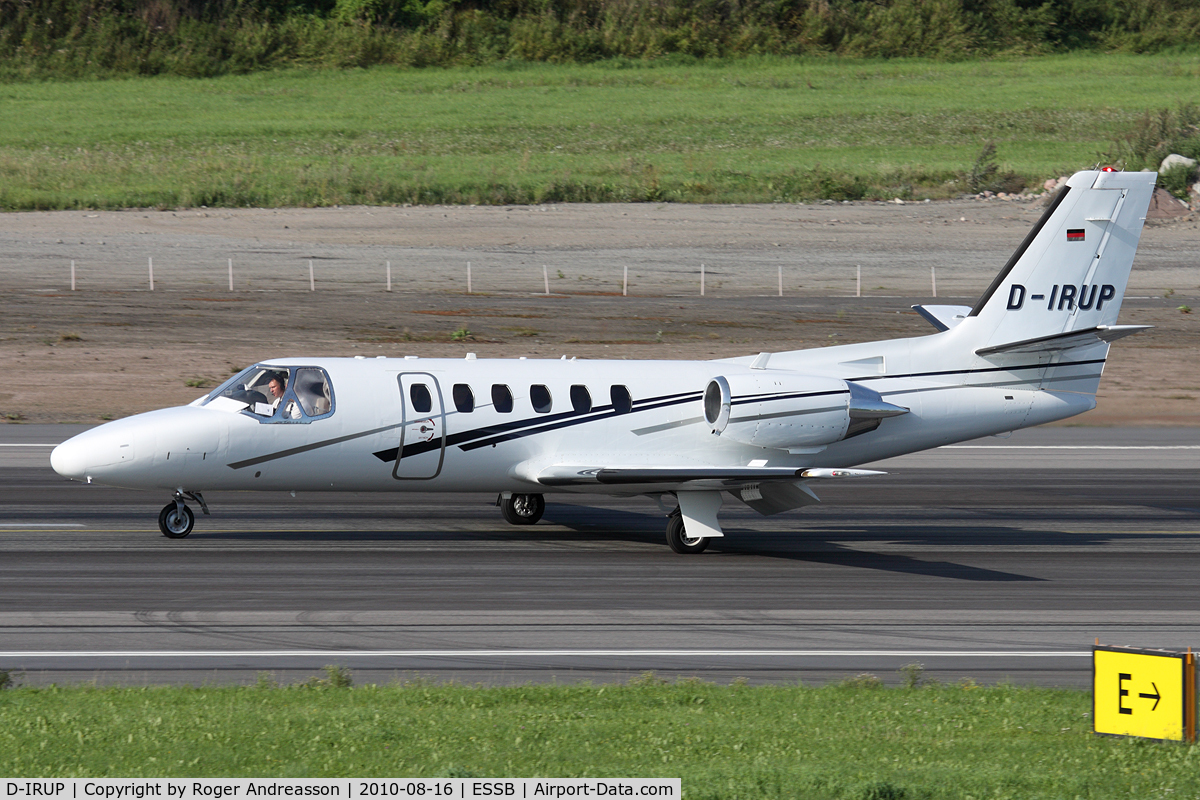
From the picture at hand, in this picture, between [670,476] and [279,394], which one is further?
[279,394]

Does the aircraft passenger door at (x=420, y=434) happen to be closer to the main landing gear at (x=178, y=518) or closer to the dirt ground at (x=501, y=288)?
the main landing gear at (x=178, y=518)

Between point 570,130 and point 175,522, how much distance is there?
61.8 meters

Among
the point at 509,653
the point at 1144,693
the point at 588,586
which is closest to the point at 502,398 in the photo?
the point at 588,586

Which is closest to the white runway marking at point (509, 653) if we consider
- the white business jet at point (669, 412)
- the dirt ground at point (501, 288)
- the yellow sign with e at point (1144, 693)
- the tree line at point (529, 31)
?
the white business jet at point (669, 412)

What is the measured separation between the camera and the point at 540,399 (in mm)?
18906

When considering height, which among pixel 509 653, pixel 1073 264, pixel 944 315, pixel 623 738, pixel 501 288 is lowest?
pixel 501 288

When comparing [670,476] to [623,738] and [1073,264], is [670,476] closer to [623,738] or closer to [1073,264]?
[1073,264]

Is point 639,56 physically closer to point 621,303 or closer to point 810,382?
point 621,303

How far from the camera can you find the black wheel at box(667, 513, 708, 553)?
1859cm

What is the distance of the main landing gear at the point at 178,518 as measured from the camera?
59.9 ft

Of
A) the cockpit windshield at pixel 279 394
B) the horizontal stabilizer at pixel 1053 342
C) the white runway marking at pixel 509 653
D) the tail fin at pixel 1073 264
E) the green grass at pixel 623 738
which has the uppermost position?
the tail fin at pixel 1073 264

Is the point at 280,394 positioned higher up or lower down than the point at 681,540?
higher up

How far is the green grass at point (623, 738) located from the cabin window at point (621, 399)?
8392 mm

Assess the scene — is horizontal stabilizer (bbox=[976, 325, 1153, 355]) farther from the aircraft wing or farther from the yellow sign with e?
the yellow sign with e
